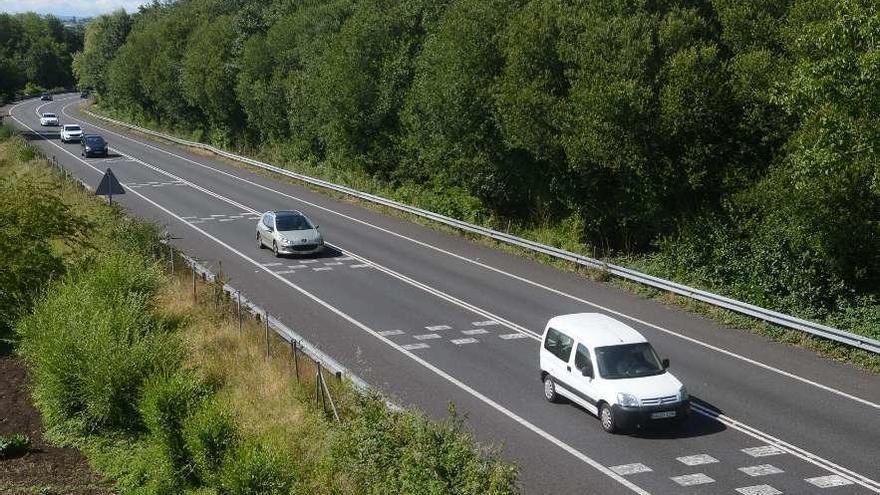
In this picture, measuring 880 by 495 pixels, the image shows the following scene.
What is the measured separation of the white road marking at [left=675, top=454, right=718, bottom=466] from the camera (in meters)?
14.3

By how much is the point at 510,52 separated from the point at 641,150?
7196 mm

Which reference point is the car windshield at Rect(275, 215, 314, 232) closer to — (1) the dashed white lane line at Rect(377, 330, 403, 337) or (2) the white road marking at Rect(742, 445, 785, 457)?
(1) the dashed white lane line at Rect(377, 330, 403, 337)

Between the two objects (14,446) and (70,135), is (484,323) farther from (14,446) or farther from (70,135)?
(70,135)

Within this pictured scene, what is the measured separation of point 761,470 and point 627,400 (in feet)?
7.77

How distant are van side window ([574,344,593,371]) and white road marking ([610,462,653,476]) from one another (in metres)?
2.37

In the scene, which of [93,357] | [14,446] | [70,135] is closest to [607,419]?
[93,357]

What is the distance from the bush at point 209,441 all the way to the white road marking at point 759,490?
7647mm

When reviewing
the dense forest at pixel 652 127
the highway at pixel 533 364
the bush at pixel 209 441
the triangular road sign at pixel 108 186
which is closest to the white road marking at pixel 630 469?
the highway at pixel 533 364

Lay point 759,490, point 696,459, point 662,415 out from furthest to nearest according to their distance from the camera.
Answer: point 662,415, point 696,459, point 759,490

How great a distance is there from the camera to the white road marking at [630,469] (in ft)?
45.9

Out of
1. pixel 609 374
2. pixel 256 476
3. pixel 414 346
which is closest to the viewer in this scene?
pixel 256 476

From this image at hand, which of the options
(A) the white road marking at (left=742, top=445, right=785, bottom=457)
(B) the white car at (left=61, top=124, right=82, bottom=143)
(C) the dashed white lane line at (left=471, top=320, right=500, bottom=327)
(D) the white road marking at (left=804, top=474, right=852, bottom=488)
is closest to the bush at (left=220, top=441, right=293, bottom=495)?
(A) the white road marking at (left=742, top=445, right=785, bottom=457)

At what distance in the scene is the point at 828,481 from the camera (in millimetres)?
13641

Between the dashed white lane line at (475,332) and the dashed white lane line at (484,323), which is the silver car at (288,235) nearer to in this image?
the dashed white lane line at (484,323)
